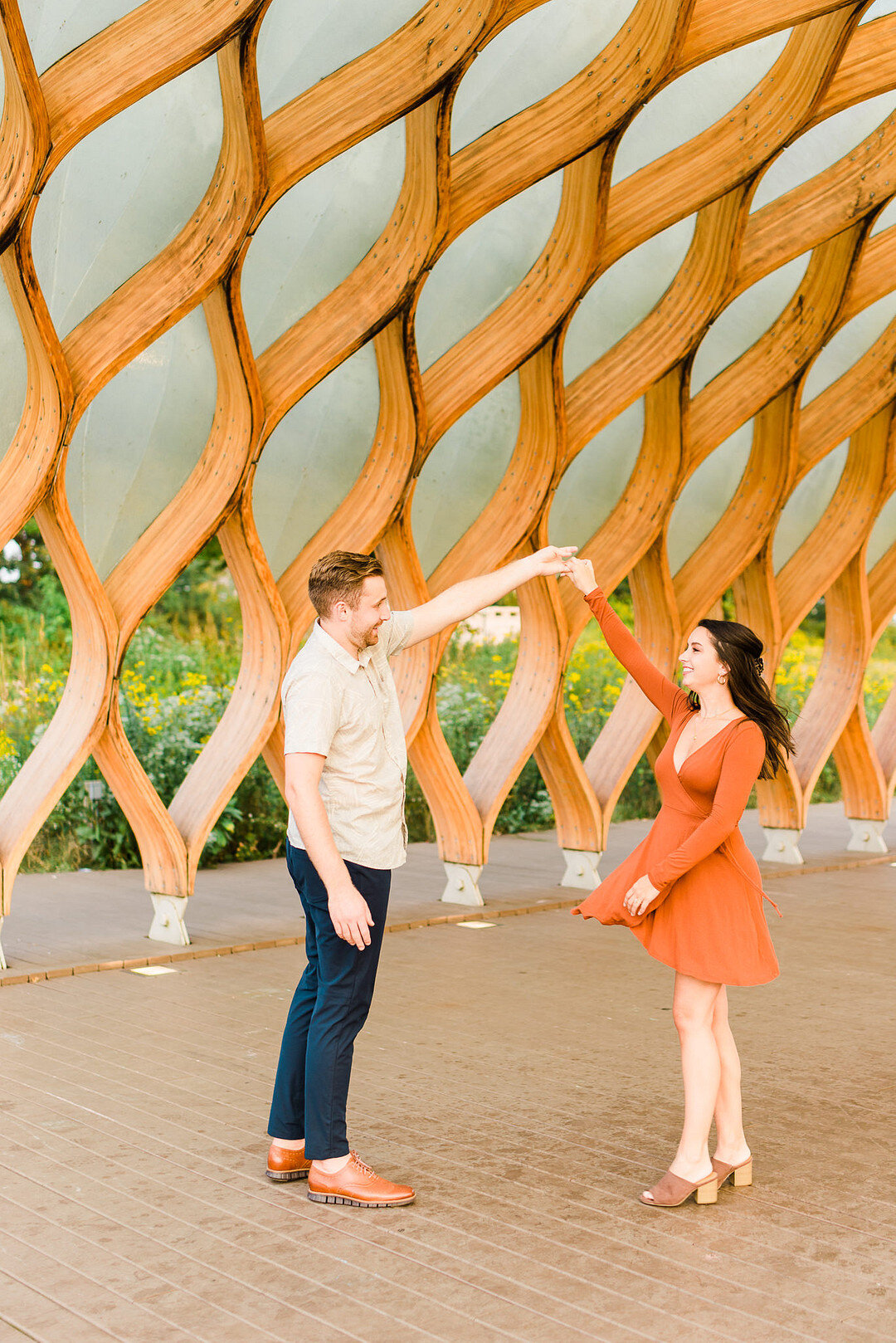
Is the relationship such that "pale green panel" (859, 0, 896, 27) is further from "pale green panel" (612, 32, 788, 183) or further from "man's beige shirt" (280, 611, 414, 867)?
"man's beige shirt" (280, 611, 414, 867)

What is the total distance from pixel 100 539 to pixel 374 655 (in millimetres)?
4026

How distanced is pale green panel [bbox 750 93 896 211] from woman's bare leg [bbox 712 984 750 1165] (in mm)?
6811

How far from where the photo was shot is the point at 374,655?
419 cm

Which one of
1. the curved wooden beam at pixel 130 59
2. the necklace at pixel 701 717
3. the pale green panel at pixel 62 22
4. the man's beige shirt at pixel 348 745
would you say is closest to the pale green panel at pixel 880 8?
the curved wooden beam at pixel 130 59

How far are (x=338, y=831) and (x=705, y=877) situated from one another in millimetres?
1073

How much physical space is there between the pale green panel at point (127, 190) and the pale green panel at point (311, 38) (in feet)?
1.04

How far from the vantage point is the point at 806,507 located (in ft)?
39.4

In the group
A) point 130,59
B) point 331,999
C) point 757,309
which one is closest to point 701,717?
point 331,999

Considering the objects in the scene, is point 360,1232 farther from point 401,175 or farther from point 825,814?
point 825,814

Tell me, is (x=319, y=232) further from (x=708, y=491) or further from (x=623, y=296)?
(x=708, y=491)

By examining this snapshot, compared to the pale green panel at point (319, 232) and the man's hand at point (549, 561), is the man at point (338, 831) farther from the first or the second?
the pale green panel at point (319, 232)

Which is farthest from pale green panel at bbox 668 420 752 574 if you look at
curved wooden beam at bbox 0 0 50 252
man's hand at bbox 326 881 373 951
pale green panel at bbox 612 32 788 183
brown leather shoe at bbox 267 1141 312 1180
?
man's hand at bbox 326 881 373 951

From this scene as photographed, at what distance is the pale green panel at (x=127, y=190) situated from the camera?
279 inches

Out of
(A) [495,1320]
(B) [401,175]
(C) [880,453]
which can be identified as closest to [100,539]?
(B) [401,175]
